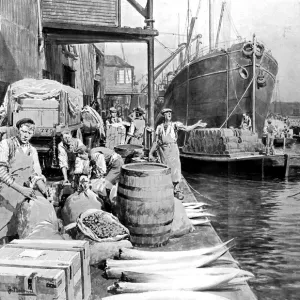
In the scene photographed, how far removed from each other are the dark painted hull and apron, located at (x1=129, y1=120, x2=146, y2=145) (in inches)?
549

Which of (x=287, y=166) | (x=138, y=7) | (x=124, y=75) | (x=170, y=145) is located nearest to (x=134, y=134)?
(x=170, y=145)

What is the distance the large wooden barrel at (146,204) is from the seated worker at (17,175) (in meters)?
1.01

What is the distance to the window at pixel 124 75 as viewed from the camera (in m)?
48.2

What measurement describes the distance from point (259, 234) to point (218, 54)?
66.7 feet

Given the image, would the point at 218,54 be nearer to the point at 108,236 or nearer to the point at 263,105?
the point at 263,105

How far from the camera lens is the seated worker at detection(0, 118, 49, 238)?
4.16m

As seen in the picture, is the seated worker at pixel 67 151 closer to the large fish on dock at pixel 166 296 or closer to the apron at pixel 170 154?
the apron at pixel 170 154

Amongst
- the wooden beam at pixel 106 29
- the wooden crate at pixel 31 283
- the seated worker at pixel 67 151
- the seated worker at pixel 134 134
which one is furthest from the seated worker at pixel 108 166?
the wooden beam at pixel 106 29

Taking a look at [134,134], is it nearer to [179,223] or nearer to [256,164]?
[179,223]

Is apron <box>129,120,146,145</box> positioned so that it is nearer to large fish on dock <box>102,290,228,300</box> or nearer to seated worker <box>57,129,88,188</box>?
seated worker <box>57,129,88,188</box>

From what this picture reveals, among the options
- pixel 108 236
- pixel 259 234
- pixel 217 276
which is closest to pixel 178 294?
pixel 217 276

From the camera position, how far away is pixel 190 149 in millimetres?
19188

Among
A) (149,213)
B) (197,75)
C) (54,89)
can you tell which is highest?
(197,75)

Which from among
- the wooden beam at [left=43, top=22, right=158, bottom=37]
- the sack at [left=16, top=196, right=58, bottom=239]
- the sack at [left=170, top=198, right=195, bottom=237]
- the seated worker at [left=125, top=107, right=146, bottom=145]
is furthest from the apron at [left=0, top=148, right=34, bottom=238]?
the wooden beam at [left=43, top=22, right=158, bottom=37]
